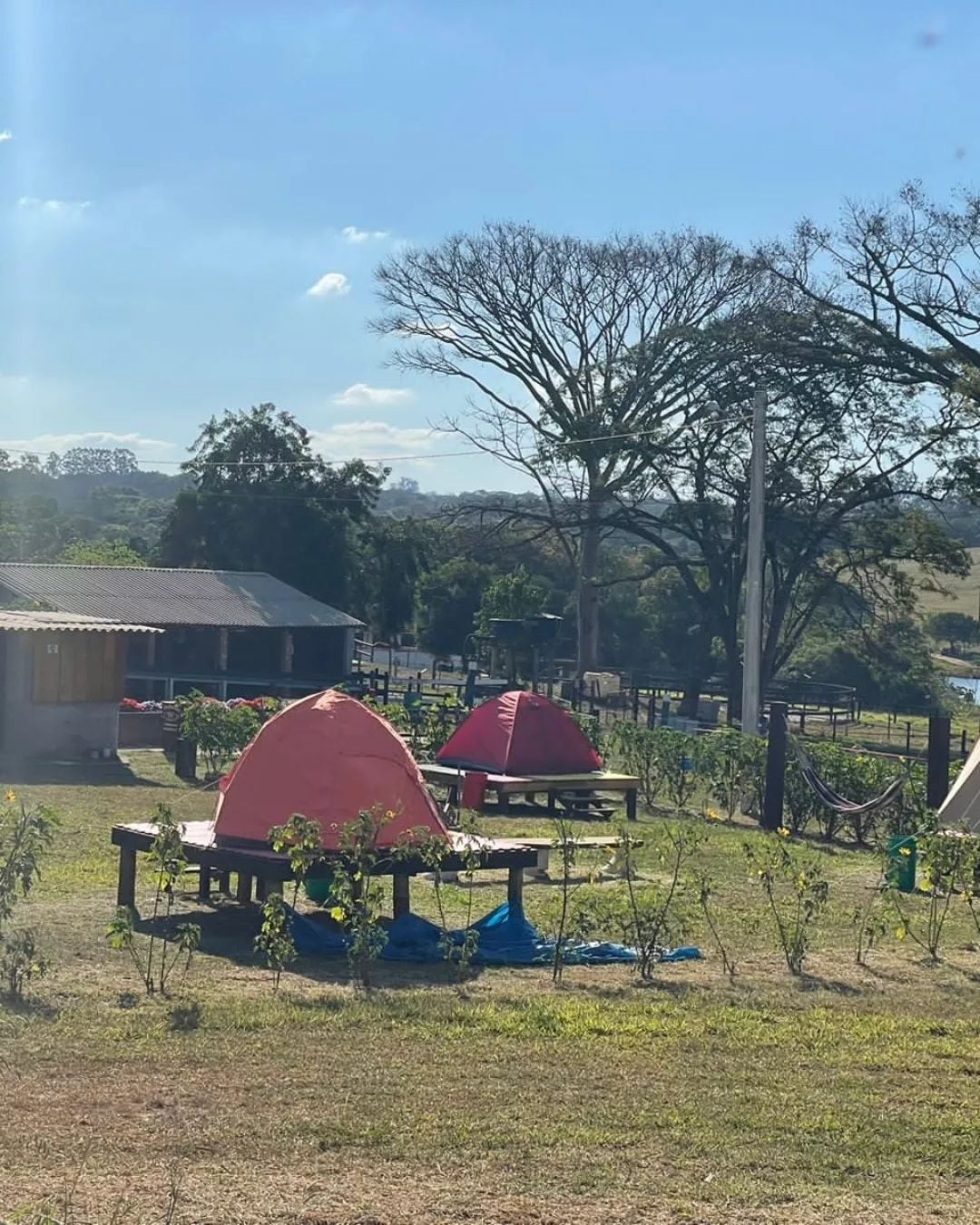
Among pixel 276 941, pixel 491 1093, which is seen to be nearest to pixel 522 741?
pixel 276 941

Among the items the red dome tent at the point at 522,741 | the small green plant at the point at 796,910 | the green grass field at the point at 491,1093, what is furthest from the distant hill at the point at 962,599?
the green grass field at the point at 491,1093

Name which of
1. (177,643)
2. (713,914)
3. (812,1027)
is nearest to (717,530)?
(177,643)

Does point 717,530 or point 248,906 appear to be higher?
point 717,530

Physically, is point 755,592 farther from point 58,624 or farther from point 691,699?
point 691,699

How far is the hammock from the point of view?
16.8 metres

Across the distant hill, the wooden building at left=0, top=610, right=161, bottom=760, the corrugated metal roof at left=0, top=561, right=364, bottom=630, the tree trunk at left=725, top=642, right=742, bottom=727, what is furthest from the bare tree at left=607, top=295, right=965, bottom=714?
the distant hill

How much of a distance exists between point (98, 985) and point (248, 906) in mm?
3009

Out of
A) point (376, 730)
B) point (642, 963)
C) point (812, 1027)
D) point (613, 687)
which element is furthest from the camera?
point (613, 687)

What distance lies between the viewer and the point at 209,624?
4034cm

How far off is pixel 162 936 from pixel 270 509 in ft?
145

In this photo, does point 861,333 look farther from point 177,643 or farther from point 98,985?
point 98,985

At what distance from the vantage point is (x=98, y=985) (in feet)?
28.1

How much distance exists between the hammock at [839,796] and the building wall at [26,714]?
10.8 meters

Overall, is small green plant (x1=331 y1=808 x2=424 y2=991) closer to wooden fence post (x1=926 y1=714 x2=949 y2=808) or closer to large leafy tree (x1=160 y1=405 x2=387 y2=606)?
wooden fence post (x1=926 y1=714 x2=949 y2=808)
